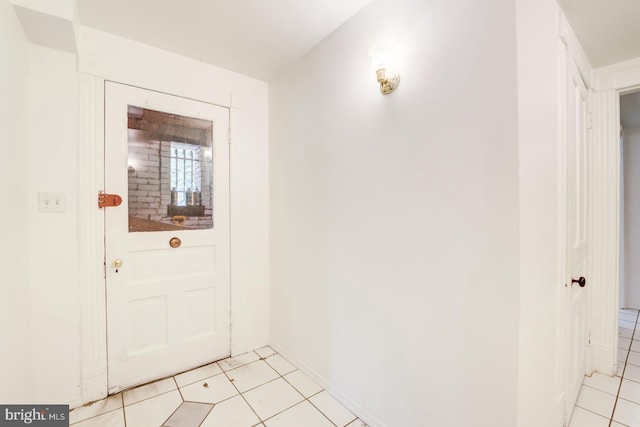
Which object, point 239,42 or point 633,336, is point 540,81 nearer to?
point 239,42

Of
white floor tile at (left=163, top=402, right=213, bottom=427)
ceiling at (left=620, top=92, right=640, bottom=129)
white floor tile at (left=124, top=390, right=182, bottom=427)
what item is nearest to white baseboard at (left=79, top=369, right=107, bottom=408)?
white floor tile at (left=124, top=390, right=182, bottom=427)

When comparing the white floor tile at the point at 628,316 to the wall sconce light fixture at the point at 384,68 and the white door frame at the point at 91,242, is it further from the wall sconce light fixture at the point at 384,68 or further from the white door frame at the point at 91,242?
the white door frame at the point at 91,242

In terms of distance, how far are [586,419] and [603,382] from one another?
59cm

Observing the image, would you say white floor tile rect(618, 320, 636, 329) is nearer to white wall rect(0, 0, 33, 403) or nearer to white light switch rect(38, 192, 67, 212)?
white wall rect(0, 0, 33, 403)

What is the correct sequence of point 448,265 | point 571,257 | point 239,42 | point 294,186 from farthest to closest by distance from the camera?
point 294,186
point 239,42
point 571,257
point 448,265

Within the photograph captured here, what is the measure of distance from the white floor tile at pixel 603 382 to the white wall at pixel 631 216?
92.9 inches

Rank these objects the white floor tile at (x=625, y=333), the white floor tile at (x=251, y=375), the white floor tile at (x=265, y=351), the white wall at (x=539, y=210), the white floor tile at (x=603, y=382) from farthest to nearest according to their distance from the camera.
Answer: the white floor tile at (x=625, y=333)
the white floor tile at (x=265, y=351)
the white floor tile at (x=251, y=375)
the white floor tile at (x=603, y=382)
the white wall at (x=539, y=210)

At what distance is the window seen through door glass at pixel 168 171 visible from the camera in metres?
2.07

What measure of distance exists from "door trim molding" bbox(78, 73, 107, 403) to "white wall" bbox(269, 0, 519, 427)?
140 cm

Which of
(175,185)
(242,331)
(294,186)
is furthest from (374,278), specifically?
(175,185)

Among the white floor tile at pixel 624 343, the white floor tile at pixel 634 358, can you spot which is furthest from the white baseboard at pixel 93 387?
the white floor tile at pixel 624 343

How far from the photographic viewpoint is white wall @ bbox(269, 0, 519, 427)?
117cm

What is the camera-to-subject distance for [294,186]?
2.38m

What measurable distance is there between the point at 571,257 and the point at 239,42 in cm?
255
